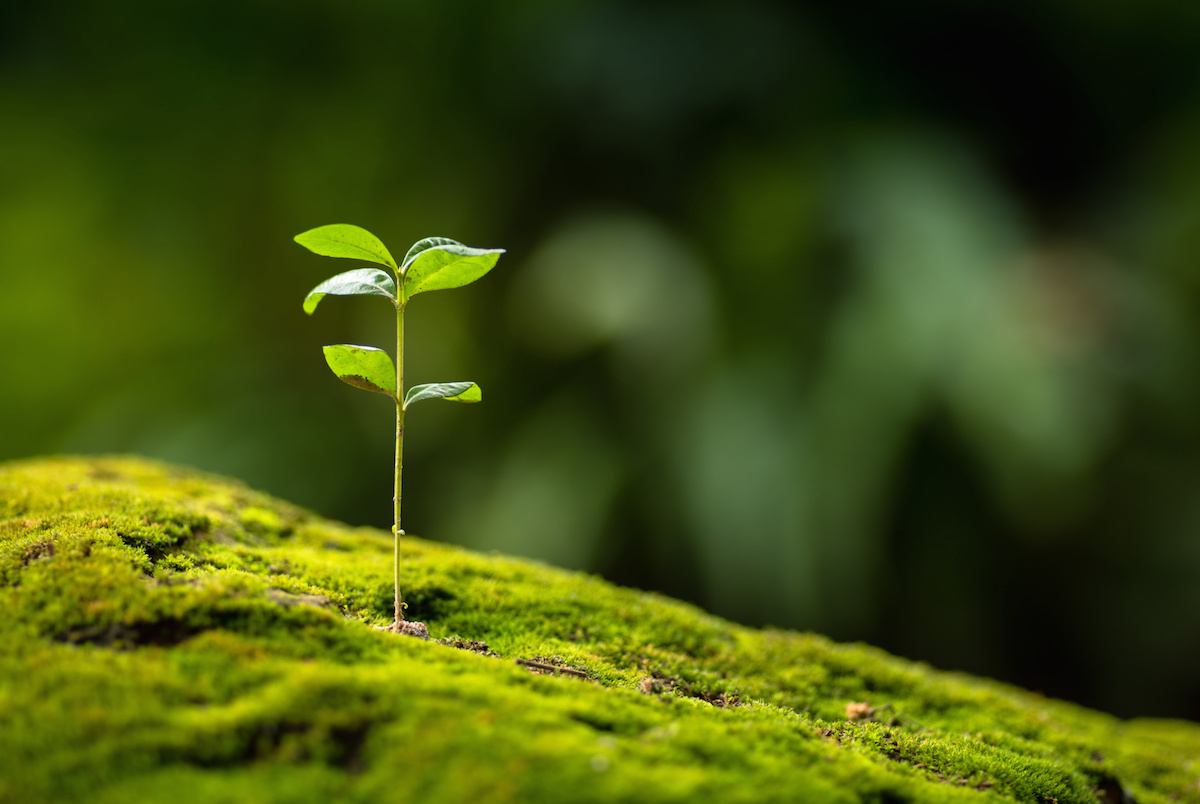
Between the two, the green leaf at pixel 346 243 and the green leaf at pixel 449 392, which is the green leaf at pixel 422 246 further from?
the green leaf at pixel 449 392

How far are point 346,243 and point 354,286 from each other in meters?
0.15

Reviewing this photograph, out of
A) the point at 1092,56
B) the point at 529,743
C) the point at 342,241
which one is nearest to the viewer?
the point at 529,743

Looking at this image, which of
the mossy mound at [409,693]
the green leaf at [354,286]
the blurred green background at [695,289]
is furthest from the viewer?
the blurred green background at [695,289]

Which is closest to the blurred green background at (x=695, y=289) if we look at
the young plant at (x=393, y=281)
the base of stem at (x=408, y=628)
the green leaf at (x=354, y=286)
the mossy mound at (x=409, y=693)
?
the mossy mound at (x=409, y=693)

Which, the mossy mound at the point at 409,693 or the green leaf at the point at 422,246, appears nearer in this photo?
the mossy mound at the point at 409,693

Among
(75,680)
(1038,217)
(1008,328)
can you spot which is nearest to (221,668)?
(75,680)

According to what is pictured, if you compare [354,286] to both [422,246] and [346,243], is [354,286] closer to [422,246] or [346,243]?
[346,243]

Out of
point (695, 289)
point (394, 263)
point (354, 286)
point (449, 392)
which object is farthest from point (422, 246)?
point (695, 289)

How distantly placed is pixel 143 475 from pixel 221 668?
74.5 inches

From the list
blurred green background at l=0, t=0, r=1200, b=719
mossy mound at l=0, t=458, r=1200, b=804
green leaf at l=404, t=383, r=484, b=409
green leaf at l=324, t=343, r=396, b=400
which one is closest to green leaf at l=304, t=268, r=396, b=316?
green leaf at l=324, t=343, r=396, b=400

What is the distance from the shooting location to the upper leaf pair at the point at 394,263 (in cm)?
156

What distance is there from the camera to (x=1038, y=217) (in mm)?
4590

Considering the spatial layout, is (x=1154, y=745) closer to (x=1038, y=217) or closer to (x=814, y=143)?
(x=1038, y=217)

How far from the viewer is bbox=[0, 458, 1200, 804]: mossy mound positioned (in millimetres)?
1088
